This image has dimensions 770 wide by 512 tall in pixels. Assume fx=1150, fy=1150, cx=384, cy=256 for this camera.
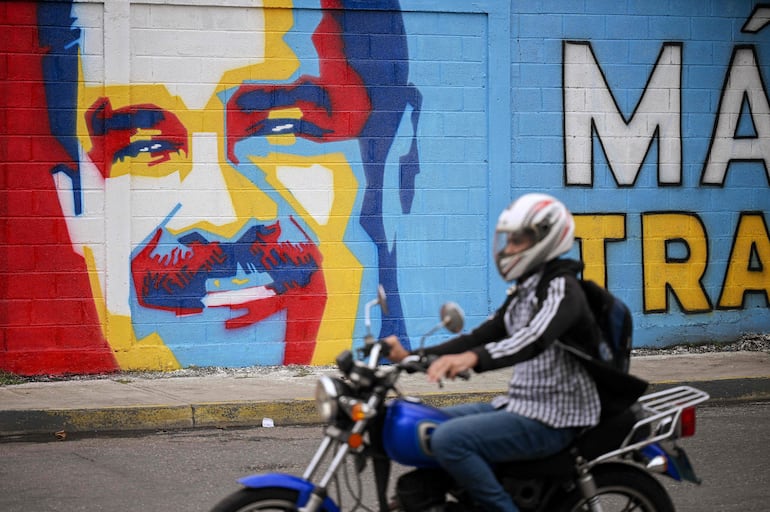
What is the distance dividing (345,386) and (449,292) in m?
6.74

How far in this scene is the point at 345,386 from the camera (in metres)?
3.96

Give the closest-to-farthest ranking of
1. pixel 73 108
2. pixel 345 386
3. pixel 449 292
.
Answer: pixel 345 386 → pixel 73 108 → pixel 449 292

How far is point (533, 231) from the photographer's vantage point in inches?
162

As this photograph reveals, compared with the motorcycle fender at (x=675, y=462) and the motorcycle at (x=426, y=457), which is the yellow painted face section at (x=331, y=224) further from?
the motorcycle fender at (x=675, y=462)

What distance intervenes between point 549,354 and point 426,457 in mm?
576

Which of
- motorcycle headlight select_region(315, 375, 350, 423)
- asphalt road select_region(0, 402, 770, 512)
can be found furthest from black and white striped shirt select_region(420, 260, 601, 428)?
asphalt road select_region(0, 402, 770, 512)

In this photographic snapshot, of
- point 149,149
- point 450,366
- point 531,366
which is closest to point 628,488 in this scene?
point 531,366

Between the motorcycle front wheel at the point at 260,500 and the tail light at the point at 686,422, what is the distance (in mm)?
1441

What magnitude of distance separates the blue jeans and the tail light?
42 centimetres

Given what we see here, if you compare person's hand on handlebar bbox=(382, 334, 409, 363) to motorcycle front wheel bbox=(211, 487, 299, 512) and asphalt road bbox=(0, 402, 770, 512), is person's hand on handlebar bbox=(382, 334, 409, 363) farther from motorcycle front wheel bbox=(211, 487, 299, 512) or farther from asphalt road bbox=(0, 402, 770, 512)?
asphalt road bbox=(0, 402, 770, 512)

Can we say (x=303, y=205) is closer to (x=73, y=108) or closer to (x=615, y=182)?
(x=73, y=108)

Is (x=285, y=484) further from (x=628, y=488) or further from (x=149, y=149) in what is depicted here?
(x=149, y=149)

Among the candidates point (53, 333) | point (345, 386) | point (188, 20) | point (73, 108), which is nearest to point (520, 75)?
point (188, 20)

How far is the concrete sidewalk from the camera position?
8.33 metres
